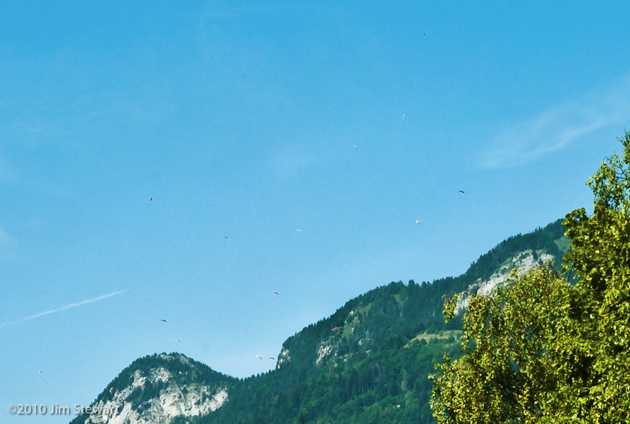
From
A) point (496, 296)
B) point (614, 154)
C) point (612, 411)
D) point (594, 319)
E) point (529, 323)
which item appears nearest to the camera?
point (612, 411)

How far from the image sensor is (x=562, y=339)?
32625mm

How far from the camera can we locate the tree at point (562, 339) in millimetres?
28969

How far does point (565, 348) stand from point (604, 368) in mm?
3638

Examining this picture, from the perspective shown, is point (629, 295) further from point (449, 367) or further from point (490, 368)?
point (449, 367)

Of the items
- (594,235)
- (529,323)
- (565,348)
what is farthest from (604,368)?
(529,323)

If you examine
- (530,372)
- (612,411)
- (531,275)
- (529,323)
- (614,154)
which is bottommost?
(612,411)

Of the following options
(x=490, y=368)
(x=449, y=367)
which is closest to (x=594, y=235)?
(x=490, y=368)

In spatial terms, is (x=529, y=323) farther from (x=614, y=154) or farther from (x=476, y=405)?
(x=614, y=154)

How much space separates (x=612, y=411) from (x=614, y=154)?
42.3 feet

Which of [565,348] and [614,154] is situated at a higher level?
[614,154]

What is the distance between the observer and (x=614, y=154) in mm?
34594

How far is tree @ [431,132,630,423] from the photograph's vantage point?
2897 cm

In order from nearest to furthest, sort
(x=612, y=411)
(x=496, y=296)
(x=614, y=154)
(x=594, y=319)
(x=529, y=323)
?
(x=612, y=411)
(x=594, y=319)
(x=614, y=154)
(x=529, y=323)
(x=496, y=296)

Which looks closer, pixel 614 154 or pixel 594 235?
pixel 594 235
